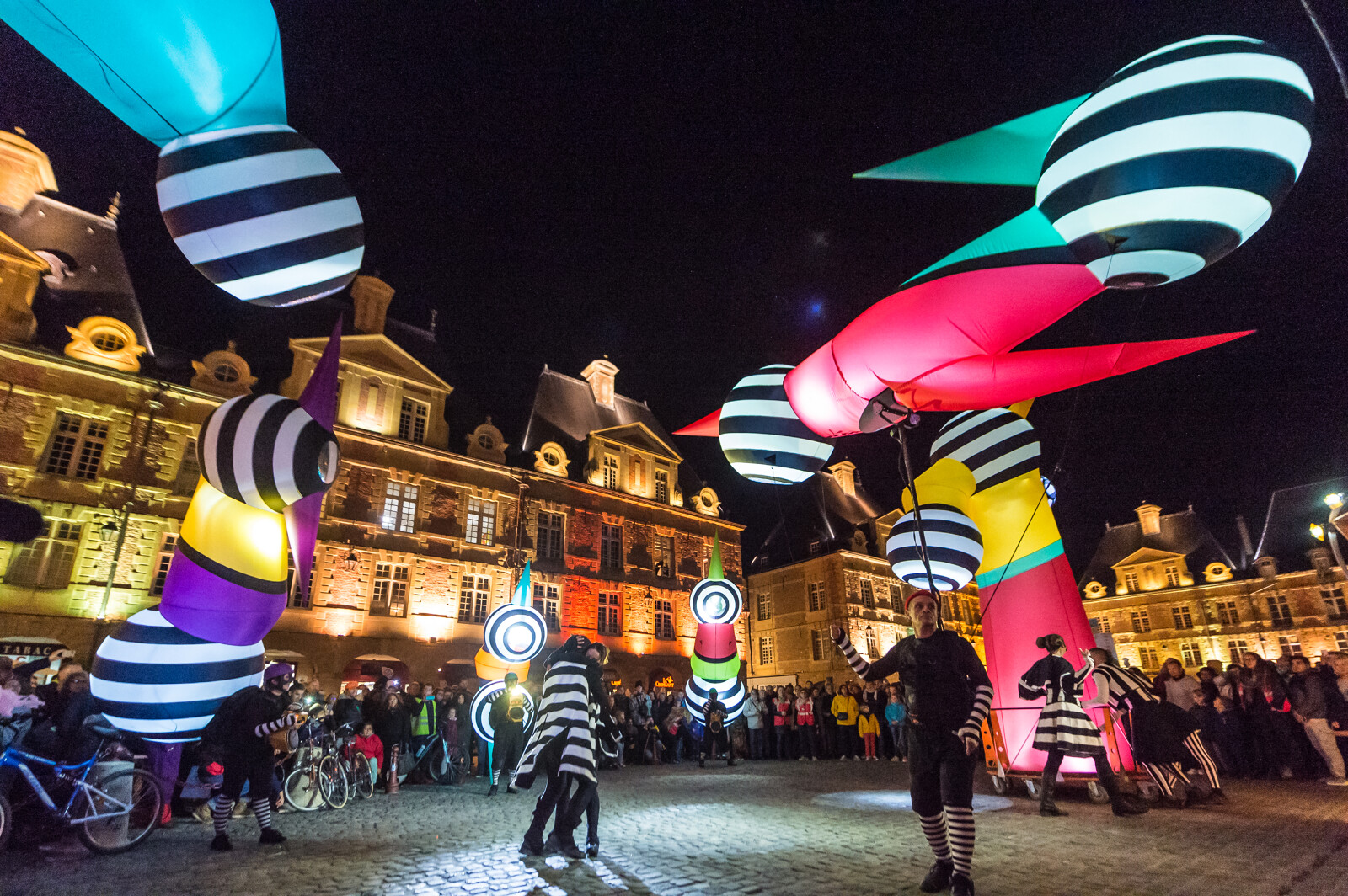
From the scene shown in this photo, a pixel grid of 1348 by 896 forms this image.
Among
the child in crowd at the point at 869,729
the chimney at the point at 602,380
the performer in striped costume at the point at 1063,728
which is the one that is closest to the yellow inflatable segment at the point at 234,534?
the performer in striped costume at the point at 1063,728

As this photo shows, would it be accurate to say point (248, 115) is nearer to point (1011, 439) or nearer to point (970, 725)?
point (970, 725)

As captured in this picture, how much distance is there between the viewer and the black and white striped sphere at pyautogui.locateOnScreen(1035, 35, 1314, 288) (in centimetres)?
301

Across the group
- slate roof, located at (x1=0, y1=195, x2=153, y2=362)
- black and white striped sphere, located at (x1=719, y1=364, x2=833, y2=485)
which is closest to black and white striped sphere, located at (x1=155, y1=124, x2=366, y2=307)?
black and white striped sphere, located at (x1=719, y1=364, x2=833, y2=485)

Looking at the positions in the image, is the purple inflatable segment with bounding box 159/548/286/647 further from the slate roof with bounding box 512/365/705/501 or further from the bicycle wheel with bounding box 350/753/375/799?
the slate roof with bounding box 512/365/705/501

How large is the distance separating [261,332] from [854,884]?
24.5 metres

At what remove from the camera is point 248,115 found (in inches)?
123

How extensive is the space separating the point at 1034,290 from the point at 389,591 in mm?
20677

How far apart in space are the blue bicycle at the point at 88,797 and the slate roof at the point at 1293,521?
174 feet

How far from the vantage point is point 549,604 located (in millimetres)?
24312

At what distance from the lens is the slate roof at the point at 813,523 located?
36844 mm

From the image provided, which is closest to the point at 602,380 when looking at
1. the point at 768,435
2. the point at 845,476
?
the point at 845,476

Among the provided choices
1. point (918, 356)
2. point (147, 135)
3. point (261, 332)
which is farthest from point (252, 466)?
point (261, 332)

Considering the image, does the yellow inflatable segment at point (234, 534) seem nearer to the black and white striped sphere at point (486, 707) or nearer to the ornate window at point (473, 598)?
the black and white striped sphere at point (486, 707)

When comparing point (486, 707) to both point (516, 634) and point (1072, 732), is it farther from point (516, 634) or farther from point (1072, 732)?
point (1072, 732)
